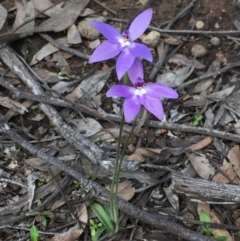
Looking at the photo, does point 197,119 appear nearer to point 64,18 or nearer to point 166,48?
point 166,48

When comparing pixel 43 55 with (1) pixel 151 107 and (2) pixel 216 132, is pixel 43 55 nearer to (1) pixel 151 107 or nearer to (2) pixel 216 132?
(2) pixel 216 132

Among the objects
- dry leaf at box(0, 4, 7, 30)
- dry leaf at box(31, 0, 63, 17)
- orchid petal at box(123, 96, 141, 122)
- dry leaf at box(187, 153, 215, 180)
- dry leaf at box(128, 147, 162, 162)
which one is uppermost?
orchid petal at box(123, 96, 141, 122)

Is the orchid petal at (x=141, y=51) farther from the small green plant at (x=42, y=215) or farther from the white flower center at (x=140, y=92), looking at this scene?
the small green plant at (x=42, y=215)

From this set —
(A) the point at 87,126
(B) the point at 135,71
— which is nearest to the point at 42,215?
(A) the point at 87,126

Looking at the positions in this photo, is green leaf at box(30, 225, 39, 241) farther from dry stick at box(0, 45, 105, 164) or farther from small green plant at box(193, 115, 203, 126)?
small green plant at box(193, 115, 203, 126)

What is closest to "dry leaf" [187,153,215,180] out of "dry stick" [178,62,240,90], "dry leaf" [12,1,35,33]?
"dry stick" [178,62,240,90]

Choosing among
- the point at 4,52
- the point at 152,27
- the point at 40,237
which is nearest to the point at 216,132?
the point at 152,27
